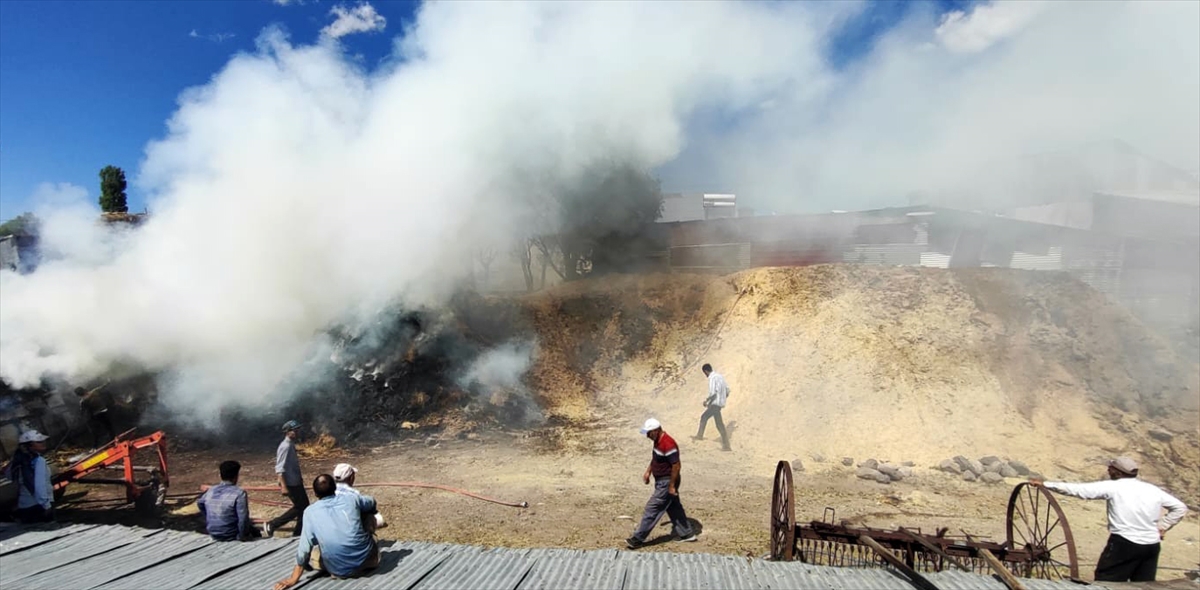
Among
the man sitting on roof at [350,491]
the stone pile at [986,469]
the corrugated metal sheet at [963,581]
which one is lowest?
the stone pile at [986,469]

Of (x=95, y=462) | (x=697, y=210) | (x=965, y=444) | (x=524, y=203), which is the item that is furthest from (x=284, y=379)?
(x=697, y=210)

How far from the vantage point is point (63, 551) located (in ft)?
14.4

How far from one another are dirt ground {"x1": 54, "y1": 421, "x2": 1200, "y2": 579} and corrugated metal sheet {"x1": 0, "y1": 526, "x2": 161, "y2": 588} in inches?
106

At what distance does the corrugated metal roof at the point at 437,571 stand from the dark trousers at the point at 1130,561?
147 centimetres

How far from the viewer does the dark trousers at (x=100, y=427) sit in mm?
9914

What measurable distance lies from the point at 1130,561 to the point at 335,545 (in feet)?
18.5

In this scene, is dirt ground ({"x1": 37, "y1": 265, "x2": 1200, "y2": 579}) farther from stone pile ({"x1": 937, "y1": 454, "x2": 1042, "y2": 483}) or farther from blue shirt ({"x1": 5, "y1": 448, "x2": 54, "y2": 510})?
blue shirt ({"x1": 5, "y1": 448, "x2": 54, "y2": 510})

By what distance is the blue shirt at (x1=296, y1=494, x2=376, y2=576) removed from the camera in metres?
3.75

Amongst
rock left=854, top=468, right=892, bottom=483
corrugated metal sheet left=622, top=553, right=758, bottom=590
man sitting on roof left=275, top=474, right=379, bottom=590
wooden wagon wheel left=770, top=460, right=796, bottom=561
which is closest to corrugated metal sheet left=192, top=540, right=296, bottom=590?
man sitting on roof left=275, top=474, right=379, bottom=590

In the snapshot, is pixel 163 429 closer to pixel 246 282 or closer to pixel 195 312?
pixel 195 312

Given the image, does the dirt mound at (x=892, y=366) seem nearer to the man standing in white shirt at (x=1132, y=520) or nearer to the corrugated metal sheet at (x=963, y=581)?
the man standing in white shirt at (x=1132, y=520)

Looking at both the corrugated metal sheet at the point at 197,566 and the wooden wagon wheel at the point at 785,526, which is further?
the wooden wagon wheel at the point at 785,526

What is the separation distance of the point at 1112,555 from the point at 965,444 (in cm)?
598

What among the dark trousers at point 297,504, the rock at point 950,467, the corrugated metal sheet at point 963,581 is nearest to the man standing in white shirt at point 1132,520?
the corrugated metal sheet at point 963,581
